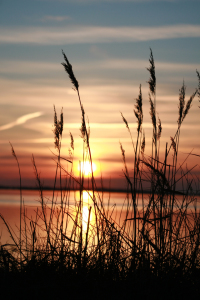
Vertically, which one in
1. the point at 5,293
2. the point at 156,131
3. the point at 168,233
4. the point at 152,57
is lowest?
the point at 5,293

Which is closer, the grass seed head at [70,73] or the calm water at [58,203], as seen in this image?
the grass seed head at [70,73]

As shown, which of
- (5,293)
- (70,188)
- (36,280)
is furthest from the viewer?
(70,188)

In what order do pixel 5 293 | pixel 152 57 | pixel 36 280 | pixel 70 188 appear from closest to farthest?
pixel 5 293, pixel 36 280, pixel 152 57, pixel 70 188

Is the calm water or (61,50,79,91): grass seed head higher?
(61,50,79,91): grass seed head

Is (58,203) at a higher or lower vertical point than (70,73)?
lower

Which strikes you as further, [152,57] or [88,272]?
[152,57]

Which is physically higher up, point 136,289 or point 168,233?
point 168,233

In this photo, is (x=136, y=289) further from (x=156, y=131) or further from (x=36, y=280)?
(x=156, y=131)

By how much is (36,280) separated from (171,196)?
150cm

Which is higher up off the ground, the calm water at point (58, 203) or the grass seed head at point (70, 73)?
the grass seed head at point (70, 73)

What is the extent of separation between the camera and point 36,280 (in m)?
2.53

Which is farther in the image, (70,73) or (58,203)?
(58,203)

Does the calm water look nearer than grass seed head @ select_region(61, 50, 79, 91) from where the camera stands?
No

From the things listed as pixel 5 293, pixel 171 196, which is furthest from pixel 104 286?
pixel 171 196
